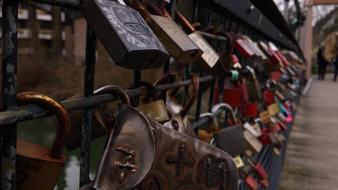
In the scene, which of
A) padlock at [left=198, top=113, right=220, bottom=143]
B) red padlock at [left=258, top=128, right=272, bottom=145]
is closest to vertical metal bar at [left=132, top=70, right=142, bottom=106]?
padlock at [left=198, top=113, right=220, bottom=143]

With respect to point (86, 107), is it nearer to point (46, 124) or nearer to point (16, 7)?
point (16, 7)

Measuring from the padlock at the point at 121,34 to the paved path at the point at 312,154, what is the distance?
1842 mm

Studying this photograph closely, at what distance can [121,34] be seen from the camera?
47 centimetres

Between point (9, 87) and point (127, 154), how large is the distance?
0.14 meters

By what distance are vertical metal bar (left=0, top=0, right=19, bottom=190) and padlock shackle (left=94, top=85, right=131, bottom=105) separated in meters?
0.16

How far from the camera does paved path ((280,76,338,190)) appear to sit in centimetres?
Answer: 234

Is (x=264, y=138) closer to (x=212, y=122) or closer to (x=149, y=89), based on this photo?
(x=212, y=122)

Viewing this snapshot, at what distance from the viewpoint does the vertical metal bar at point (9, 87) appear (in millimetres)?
434

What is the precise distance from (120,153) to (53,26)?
1741 centimetres

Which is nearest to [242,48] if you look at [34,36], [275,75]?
[275,75]

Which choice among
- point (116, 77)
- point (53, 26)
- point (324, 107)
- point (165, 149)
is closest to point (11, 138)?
point (165, 149)

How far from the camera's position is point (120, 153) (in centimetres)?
51

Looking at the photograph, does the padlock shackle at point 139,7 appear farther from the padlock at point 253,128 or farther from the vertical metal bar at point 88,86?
the padlock at point 253,128

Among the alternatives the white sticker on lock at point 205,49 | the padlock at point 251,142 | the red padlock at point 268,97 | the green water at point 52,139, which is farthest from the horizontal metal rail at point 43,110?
the green water at point 52,139
